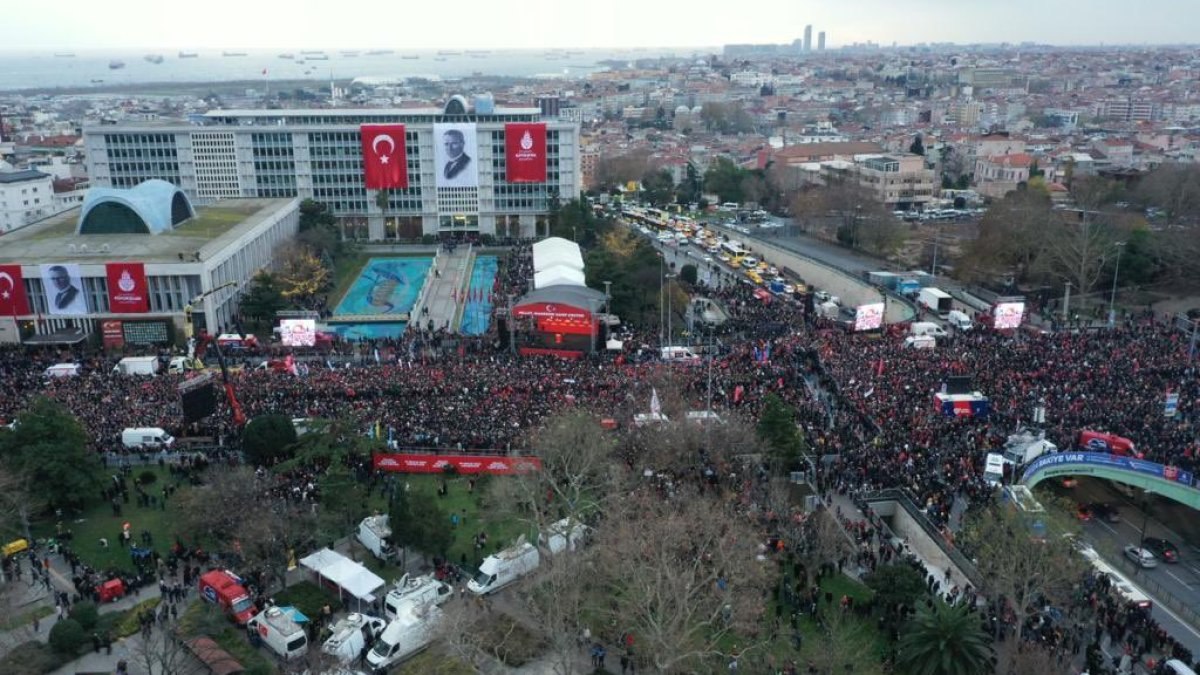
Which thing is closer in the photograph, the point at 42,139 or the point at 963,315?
the point at 963,315

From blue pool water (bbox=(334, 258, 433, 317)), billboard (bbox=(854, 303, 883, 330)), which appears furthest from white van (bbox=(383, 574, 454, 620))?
blue pool water (bbox=(334, 258, 433, 317))

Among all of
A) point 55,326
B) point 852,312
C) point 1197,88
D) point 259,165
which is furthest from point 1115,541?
point 1197,88

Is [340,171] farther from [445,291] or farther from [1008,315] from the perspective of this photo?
[1008,315]

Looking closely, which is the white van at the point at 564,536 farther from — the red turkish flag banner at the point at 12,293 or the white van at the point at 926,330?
the red turkish flag banner at the point at 12,293

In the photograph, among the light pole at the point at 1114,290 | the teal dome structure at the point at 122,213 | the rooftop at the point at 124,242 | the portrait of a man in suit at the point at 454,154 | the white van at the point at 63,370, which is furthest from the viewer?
the portrait of a man in suit at the point at 454,154

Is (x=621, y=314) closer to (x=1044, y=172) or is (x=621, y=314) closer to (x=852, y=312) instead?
(x=852, y=312)

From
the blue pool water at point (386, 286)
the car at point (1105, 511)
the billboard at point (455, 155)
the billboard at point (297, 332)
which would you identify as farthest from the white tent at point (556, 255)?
the car at point (1105, 511)

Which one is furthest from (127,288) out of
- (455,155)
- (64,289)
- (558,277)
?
(455,155)
